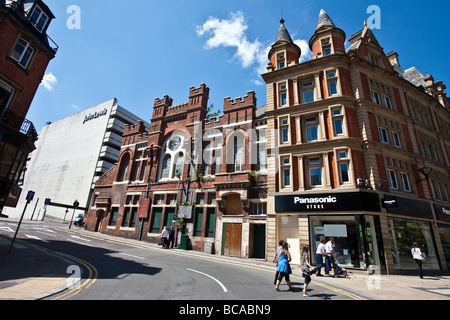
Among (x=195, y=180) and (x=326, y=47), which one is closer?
(x=326, y=47)

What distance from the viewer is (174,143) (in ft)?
86.7

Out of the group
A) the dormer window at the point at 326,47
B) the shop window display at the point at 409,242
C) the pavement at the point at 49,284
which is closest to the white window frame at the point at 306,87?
the dormer window at the point at 326,47

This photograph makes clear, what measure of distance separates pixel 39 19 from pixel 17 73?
5.16 metres

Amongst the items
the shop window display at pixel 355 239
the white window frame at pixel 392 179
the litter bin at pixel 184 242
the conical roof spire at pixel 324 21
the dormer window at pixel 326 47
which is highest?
the conical roof spire at pixel 324 21

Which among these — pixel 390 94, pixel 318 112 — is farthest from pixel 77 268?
pixel 390 94

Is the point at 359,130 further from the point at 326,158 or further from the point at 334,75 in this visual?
the point at 334,75

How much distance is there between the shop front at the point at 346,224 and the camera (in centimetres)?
1302

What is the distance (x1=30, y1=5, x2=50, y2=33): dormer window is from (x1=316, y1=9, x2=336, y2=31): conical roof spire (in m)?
22.6

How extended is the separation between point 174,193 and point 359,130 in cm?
1850

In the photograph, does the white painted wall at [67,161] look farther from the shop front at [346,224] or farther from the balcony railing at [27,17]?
the shop front at [346,224]

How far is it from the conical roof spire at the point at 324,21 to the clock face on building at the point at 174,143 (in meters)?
18.5

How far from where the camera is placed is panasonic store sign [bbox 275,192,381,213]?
13.5 m

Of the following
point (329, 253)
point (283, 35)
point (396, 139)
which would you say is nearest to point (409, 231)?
point (396, 139)

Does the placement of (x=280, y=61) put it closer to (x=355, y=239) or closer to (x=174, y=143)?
(x=174, y=143)
